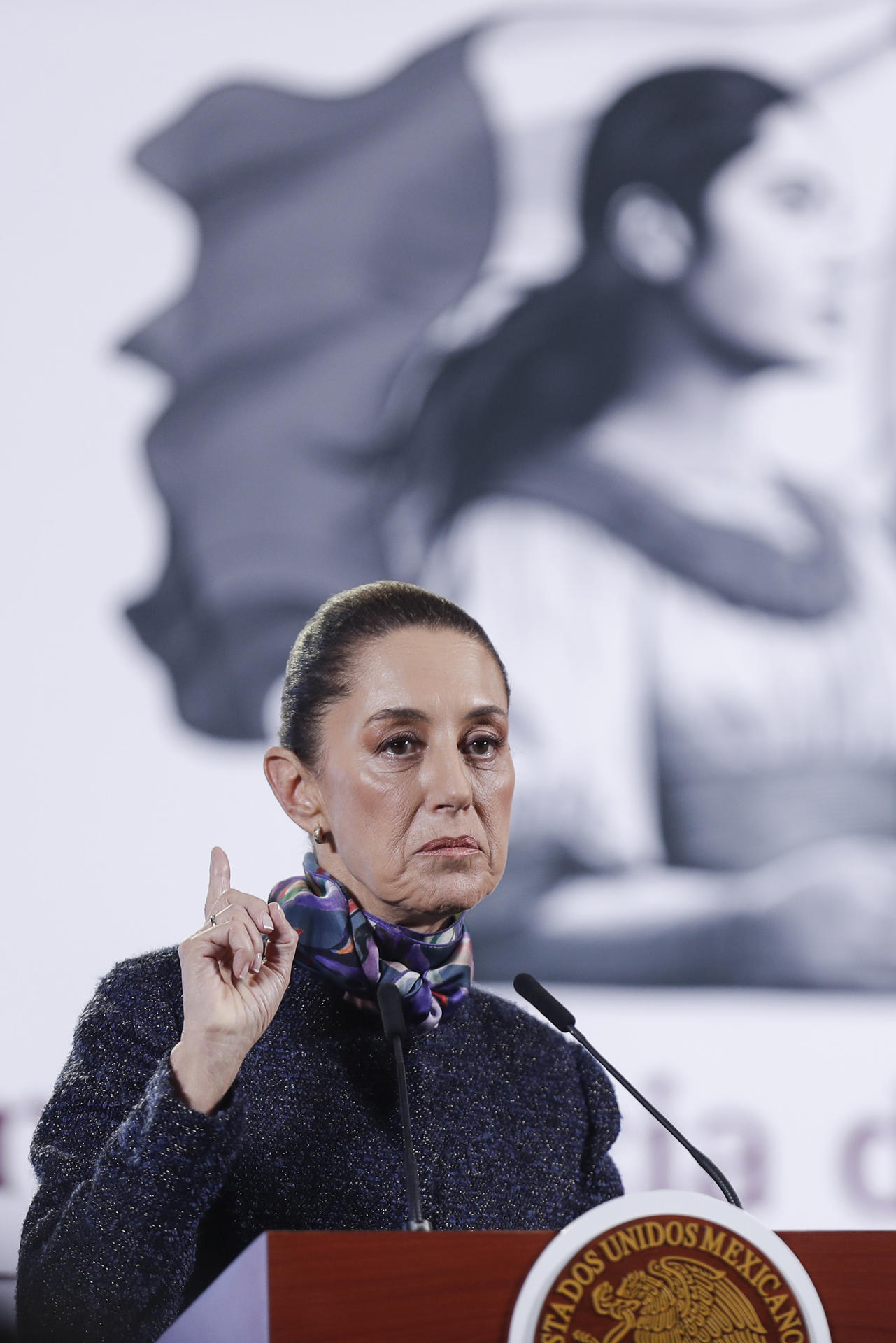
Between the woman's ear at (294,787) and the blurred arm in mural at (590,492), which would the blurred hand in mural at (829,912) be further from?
the woman's ear at (294,787)

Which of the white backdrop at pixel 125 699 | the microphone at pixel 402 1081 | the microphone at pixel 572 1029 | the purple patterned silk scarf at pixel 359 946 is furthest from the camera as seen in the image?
the white backdrop at pixel 125 699

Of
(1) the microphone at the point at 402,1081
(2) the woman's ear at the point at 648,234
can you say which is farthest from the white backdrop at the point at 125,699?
(1) the microphone at the point at 402,1081

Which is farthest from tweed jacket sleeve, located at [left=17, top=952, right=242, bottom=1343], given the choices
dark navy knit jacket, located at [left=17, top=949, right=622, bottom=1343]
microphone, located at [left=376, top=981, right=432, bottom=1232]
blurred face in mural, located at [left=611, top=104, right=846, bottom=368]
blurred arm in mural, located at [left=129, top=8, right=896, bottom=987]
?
blurred face in mural, located at [left=611, top=104, right=846, bottom=368]

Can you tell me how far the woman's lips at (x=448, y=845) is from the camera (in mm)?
1881

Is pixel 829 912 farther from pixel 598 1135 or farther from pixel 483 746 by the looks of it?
pixel 483 746

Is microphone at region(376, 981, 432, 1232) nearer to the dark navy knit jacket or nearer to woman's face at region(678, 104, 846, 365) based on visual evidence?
the dark navy knit jacket

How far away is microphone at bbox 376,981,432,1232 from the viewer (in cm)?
138

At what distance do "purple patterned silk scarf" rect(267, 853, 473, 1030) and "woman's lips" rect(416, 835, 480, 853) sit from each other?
11 centimetres

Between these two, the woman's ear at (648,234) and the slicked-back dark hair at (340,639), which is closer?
the slicked-back dark hair at (340,639)

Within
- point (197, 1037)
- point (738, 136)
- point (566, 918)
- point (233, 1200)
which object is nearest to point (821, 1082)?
point (566, 918)

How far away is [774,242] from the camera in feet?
11.6

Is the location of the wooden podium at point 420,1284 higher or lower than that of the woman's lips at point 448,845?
lower

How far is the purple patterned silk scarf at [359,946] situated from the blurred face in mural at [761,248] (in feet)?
6.69

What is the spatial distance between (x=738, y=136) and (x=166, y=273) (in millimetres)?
1381
